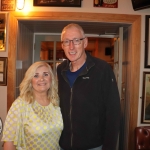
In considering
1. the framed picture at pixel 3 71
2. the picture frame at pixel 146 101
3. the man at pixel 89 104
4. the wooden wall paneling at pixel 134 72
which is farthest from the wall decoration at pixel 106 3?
the framed picture at pixel 3 71

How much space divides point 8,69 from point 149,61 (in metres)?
1.94

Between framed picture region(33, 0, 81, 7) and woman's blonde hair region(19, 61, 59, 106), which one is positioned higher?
framed picture region(33, 0, 81, 7)

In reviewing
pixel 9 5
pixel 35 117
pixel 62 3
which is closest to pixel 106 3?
pixel 62 3

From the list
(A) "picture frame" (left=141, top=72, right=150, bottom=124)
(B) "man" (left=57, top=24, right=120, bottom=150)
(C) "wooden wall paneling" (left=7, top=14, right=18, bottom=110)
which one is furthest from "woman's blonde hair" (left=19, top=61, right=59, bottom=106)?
(A) "picture frame" (left=141, top=72, right=150, bottom=124)

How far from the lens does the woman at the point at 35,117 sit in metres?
1.48

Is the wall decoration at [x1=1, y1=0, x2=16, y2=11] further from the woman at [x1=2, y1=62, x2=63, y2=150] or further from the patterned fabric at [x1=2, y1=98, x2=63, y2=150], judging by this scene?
the patterned fabric at [x1=2, y1=98, x2=63, y2=150]

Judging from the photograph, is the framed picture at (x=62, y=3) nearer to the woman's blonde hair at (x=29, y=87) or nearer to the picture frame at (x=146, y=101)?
the woman's blonde hair at (x=29, y=87)

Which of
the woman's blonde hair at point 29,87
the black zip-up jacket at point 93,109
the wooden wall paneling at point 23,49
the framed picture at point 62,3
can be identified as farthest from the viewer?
the wooden wall paneling at point 23,49

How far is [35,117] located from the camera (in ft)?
4.98

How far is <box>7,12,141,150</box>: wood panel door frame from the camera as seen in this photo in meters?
2.55

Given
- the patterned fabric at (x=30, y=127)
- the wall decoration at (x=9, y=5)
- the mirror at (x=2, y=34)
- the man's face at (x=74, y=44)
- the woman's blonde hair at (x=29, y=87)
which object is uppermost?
the wall decoration at (x=9, y=5)

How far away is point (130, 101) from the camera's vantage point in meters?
2.65

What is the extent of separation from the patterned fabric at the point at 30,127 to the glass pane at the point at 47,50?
217 centimetres

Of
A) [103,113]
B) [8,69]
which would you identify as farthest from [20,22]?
[103,113]
